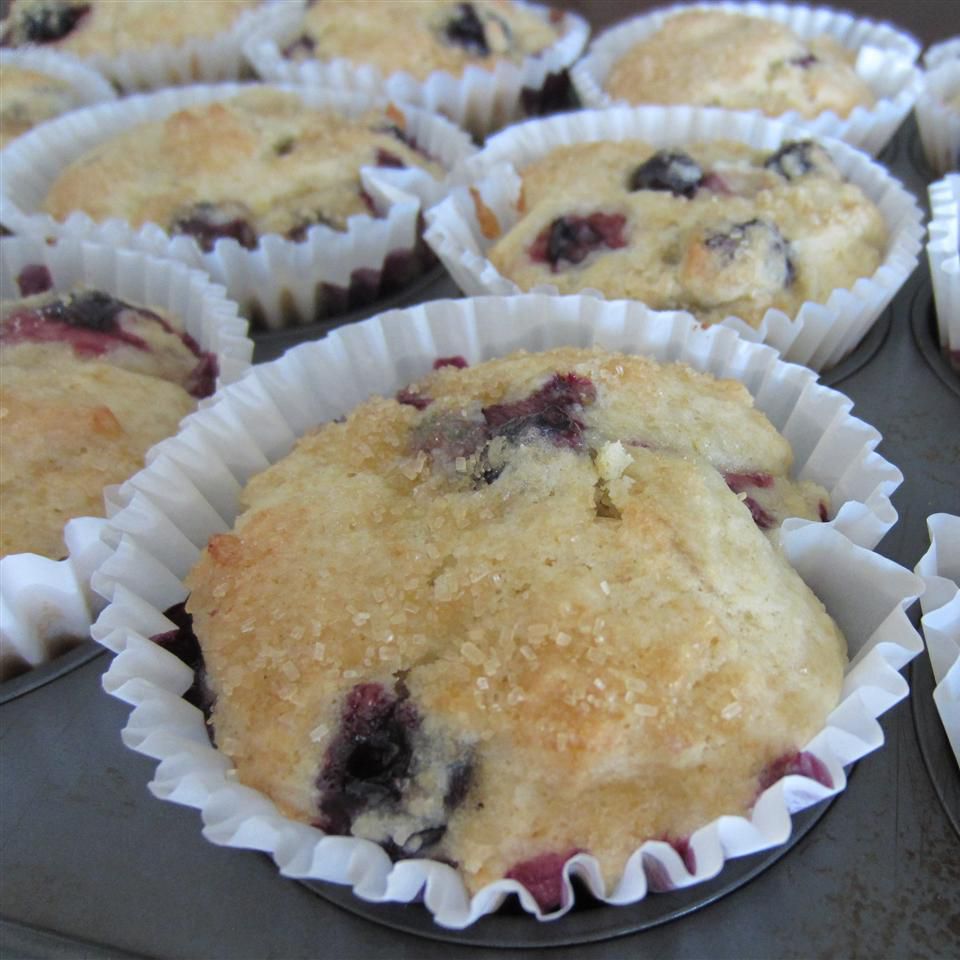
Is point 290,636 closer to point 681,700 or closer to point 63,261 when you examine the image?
point 681,700

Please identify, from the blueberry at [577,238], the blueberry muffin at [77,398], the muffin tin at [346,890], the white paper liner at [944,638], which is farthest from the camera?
the blueberry at [577,238]

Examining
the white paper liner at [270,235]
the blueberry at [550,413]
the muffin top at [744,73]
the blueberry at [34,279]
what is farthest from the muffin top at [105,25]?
the blueberry at [550,413]

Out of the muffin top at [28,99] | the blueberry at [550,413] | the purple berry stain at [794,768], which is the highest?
the muffin top at [28,99]

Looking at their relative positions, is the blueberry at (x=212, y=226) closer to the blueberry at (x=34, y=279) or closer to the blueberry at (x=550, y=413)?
the blueberry at (x=34, y=279)

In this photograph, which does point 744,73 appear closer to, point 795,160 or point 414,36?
point 795,160

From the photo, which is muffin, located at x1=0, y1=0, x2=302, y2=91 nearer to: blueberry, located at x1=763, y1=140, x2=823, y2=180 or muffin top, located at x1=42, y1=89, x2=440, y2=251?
muffin top, located at x1=42, y1=89, x2=440, y2=251

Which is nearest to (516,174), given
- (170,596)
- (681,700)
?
(170,596)

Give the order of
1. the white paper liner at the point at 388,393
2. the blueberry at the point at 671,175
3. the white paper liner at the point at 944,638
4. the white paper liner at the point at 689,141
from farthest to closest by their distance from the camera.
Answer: the blueberry at the point at 671,175 < the white paper liner at the point at 689,141 < the white paper liner at the point at 944,638 < the white paper liner at the point at 388,393
